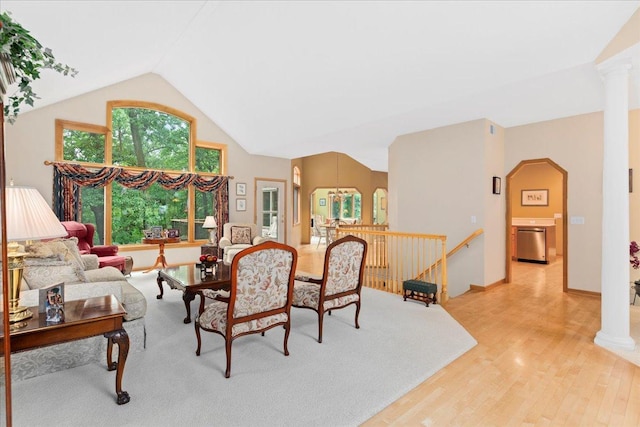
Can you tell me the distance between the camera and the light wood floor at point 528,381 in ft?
6.68

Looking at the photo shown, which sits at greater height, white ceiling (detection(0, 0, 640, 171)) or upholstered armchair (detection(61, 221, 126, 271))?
white ceiling (detection(0, 0, 640, 171))

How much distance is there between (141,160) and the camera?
6.95 meters

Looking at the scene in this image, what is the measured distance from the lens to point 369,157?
905 cm

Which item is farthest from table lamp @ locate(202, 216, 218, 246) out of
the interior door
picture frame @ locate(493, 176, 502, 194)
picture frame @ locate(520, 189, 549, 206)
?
picture frame @ locate(520, 189, 549, 206)

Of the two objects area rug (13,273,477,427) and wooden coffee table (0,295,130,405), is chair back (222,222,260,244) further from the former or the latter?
wooden coffee table (0,295,130,405)

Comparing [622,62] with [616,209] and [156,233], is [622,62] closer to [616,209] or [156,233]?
[616,209]

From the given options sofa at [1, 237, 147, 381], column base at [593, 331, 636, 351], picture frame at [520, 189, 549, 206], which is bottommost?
column base at [593, 331, 636, 351]

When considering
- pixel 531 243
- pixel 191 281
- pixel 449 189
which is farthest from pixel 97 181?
pixel 531 243

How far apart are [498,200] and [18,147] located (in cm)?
821

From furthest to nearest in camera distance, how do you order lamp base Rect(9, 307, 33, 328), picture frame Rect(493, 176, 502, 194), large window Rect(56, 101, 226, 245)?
large window Rect(56, 101, 226, 245)
picture frame Rect(493, 176, 502, 194)
lamp base Rect(9, 307, 33, 328)

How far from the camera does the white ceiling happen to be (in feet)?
10.7

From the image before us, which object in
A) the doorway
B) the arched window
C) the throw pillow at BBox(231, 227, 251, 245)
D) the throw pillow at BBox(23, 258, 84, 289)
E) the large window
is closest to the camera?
the throw pillow at BBox(23, 258, 84, 289)

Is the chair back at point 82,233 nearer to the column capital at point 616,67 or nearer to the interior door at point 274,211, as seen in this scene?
the interior door at point 274,211

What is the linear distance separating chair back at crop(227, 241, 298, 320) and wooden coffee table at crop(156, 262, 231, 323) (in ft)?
3.82
